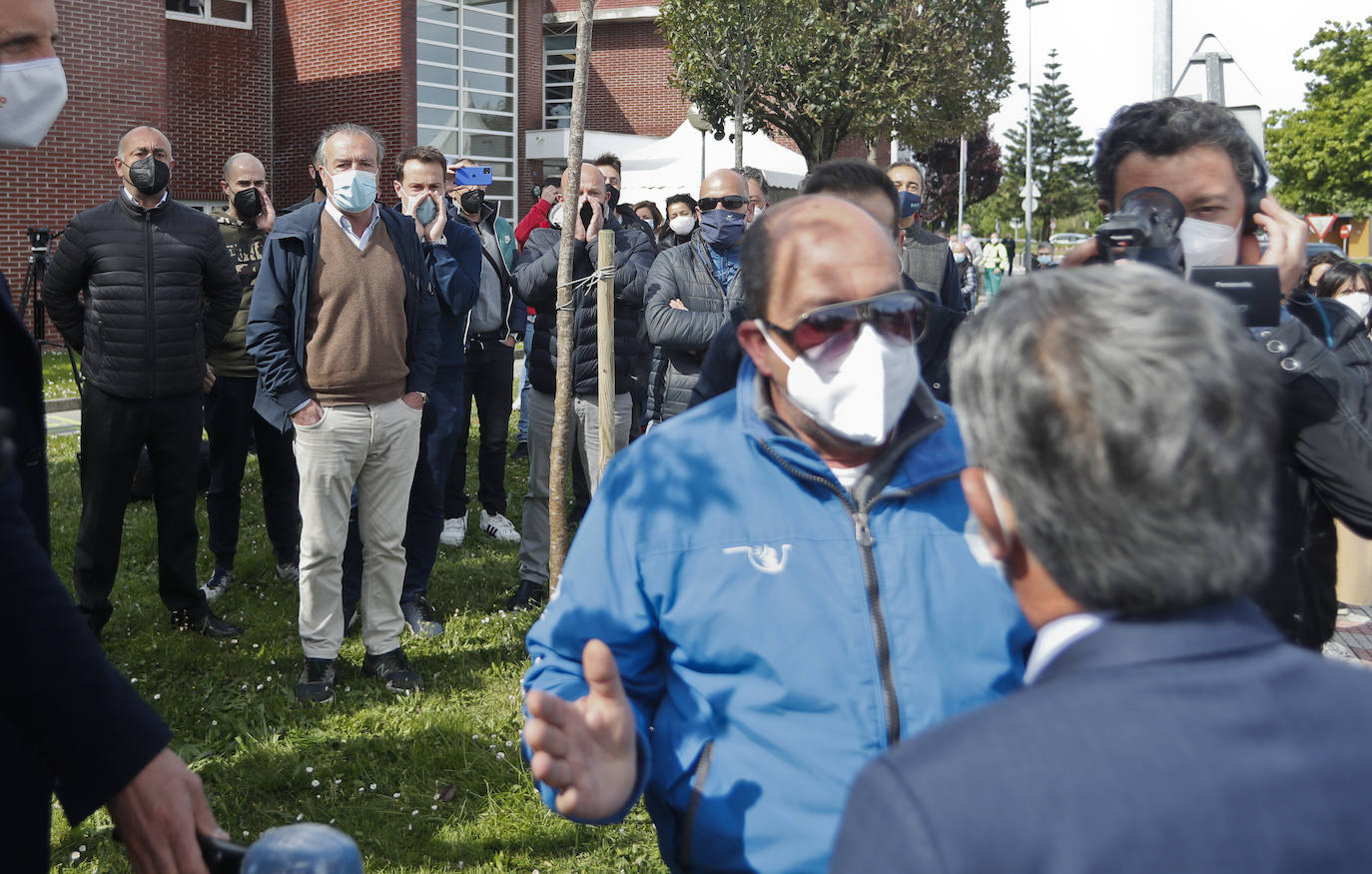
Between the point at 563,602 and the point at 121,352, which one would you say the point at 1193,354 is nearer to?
the point at 563,602

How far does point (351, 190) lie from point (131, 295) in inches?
58.4

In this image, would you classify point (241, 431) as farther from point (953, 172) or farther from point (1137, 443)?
point (953, 172)

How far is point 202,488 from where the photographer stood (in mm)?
8898

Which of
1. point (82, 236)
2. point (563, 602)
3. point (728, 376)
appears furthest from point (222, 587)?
point (563, 602)

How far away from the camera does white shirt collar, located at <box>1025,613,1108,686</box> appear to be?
123 cm

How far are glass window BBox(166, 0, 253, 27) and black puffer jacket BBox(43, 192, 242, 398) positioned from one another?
1843cm

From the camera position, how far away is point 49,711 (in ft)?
5.75

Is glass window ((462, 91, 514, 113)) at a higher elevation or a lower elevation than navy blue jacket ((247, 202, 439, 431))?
higher

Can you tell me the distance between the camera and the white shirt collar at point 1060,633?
1.23 meters

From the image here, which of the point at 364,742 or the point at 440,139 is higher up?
the point at 440,139

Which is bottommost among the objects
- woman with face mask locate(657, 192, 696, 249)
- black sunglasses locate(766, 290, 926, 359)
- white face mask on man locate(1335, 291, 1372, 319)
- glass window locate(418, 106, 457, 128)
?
black sunglasses locate(766, 290, 926, 359)

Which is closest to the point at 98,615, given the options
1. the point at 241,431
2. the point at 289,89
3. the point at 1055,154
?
the point at 241,431

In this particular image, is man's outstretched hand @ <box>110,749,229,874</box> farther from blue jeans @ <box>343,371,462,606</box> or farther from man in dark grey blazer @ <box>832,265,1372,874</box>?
blue jeans @ <box>343,371,462,606</box>

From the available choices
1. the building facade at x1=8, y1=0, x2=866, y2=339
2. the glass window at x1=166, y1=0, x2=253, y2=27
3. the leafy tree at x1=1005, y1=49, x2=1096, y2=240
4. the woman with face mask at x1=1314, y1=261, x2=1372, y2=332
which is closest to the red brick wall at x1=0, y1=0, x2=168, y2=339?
the building facade at x1=8, y1=0, x2=866, y2=339
